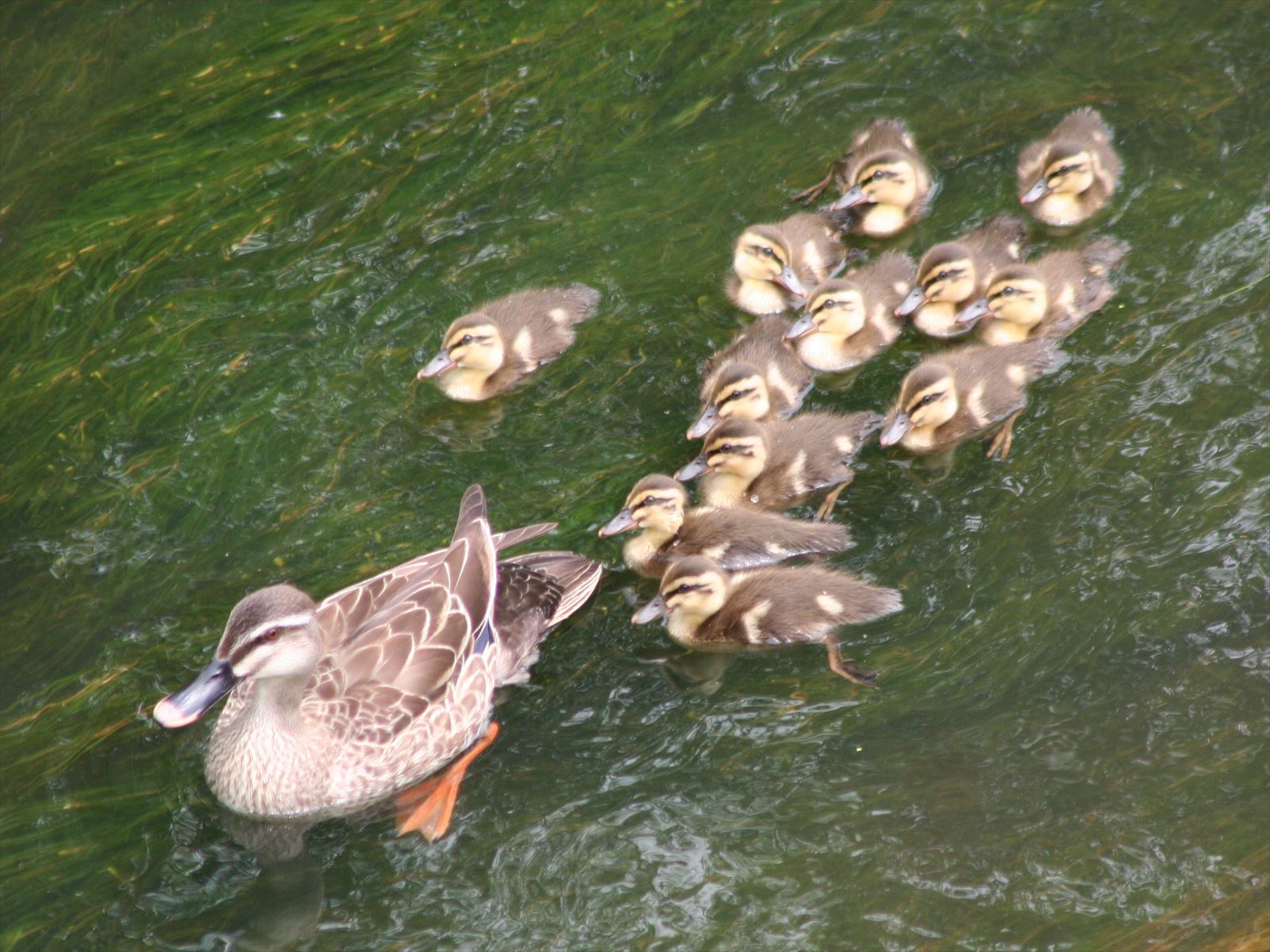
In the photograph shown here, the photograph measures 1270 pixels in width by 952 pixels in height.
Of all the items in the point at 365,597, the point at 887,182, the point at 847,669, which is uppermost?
the point at 887,182

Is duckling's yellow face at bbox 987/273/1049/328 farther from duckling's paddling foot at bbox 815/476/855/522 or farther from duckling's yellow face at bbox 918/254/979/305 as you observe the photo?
duckling's paddling foot at bbox 815/476/855/522

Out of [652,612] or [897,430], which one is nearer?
[652,612]

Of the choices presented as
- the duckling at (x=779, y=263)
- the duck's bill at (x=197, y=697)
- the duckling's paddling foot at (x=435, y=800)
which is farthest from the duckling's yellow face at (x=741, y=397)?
the duck's bill at (x=197, y=697)

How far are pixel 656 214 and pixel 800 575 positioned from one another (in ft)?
6.17

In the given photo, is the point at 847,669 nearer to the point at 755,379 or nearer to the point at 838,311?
the point at 755,379

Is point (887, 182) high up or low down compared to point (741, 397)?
up

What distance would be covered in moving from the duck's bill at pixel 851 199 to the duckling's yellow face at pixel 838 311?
0.55m

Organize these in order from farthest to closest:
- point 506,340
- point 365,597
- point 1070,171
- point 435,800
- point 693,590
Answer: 1. point 1070,171
2. point 506,340
3. point 693,590
4. point 365,597
5. point 435,800

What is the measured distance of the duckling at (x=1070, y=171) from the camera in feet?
17.2

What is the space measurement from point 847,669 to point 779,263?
165 cm

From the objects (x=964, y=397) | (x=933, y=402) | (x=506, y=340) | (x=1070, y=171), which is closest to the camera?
(x=933, y=402)

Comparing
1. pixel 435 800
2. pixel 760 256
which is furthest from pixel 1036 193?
pixel 435 800

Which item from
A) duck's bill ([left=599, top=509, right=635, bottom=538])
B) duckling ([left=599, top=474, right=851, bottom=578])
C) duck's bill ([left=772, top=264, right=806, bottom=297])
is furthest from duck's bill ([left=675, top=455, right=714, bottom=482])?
duck's bill ([left=772, top=264, right=806, bottom=297])

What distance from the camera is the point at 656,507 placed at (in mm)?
4223
